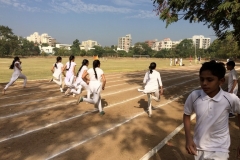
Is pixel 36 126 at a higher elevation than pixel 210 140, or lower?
lower

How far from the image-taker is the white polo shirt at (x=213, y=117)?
8.29 ft

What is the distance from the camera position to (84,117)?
23.4ft

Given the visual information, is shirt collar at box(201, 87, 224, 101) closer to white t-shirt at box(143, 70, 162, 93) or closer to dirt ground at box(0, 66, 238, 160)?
dirt ground at box(0, 66, 238, 160)

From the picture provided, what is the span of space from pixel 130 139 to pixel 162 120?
6.36ft

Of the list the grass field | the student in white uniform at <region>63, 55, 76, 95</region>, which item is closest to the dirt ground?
the student in white uniform at <region>63, 55, 76, 95</region>

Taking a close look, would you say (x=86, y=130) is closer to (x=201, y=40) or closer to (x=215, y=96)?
(x=215, y=96)

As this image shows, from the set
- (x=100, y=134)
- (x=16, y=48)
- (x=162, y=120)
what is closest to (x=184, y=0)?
(x=162, y=120)

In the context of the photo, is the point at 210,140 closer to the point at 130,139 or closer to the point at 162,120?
the point at 130,139

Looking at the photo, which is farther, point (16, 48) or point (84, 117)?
point (16, 48)

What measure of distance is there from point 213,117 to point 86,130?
399 cm

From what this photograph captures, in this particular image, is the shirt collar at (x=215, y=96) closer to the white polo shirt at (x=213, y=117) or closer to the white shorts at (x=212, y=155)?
the white polo shirt at (x=213, y=117)

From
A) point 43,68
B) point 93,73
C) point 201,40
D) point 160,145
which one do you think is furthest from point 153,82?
point 201,40

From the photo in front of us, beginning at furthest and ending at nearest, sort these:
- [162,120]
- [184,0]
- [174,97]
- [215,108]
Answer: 1. [174,97]
2. [184,0]
3. [162,120]
4. [215,108]

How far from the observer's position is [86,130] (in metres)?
5.95
